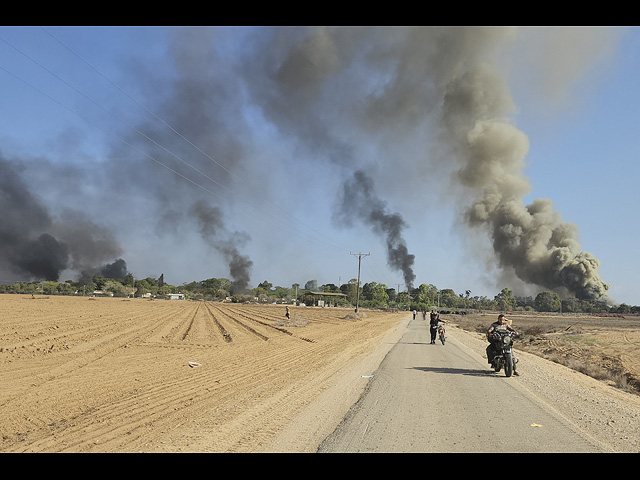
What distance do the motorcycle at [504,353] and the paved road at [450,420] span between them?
2.03 ft

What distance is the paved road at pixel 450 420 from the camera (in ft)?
18.2

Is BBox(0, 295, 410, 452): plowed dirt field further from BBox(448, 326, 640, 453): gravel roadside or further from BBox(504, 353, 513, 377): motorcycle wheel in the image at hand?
BBox(504, 353, 513, 377): motorcycle wheel

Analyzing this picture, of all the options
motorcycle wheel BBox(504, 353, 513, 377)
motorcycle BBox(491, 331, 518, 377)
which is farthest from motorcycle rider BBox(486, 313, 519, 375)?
motorcycle wheel BBox(504, 353, 513, 377)

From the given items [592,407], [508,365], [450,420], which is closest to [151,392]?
[450,420]

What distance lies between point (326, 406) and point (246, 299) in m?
125

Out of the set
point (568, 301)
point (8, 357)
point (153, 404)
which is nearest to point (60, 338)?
point (8, 357)

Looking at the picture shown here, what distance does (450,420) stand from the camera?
685cm

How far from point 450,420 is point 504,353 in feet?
20.4

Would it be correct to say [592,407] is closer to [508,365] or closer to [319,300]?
[508,365]

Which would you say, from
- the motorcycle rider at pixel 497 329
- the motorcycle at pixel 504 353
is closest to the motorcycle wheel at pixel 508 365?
the motorcycle at pixel 504 353

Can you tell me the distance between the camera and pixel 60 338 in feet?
61.6
